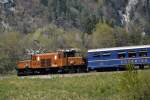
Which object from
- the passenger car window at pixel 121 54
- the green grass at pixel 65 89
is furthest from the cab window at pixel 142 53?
the green grass at pixel 65 89

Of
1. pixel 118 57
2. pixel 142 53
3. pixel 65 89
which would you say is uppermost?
pixel 142 53

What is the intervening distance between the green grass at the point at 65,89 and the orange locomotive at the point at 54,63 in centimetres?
1260

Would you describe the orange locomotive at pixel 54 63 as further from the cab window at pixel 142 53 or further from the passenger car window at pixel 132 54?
the cab window at pixel 142 53

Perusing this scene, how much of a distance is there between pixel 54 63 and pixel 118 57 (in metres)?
8.79

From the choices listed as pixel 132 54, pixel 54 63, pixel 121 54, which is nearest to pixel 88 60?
pixel 121 54

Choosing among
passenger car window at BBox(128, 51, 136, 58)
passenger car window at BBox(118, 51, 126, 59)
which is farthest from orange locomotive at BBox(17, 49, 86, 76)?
passenger car window at BBox(128, 51, 136, 58)

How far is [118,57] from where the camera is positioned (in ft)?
161

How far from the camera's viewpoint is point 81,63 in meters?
52.2

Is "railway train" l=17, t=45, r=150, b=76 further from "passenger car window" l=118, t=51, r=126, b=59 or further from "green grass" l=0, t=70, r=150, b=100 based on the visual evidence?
"green grass" l=0, t=70, r=150, b=100

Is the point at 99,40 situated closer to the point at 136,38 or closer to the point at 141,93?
the point at 136,38

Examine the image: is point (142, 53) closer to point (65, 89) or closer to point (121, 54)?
point (121, 54)

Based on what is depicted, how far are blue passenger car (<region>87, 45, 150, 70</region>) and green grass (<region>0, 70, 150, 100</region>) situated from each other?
10436 mm

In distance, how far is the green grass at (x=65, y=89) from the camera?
30.1 meters

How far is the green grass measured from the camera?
98.7 feet
